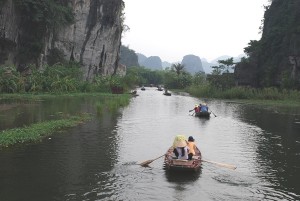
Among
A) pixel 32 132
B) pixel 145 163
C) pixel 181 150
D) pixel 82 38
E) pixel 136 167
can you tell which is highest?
pixel 82 38

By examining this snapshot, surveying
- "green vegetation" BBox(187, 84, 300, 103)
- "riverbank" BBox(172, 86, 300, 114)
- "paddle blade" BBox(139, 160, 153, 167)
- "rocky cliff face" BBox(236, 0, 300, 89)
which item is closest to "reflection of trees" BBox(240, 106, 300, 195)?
"paddle blade" BBox(139, 160, 153, 167)

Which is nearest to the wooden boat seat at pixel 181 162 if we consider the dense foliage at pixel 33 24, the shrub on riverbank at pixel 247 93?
the dense foliage at pixel 33 24

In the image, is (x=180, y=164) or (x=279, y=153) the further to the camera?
(x=279, y=153)

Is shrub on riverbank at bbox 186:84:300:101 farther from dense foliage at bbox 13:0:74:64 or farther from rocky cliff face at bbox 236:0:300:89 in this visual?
dense foliage at bbox 13:0:74:64

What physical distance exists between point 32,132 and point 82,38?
4727 centimetres

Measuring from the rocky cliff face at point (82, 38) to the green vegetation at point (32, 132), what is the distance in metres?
26.1

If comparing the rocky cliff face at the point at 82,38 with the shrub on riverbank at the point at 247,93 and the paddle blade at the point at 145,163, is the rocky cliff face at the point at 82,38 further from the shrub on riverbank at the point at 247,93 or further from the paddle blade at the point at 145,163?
the paddle blade at the point at 145,163

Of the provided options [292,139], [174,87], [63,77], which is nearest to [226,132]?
[292,139]

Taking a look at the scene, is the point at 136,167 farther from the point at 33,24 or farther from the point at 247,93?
the point at 247,93

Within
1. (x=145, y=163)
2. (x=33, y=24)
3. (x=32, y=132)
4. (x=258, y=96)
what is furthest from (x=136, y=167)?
(x=258, y=96)

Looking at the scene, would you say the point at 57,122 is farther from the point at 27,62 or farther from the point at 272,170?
the point at 27,62

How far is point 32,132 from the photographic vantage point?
1789cm

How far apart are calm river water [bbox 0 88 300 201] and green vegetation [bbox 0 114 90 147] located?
1.81 feet

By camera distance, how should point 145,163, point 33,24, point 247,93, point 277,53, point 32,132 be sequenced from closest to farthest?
point 145,163, point 32,132, point 33,24, point 247,93, point 277,53
